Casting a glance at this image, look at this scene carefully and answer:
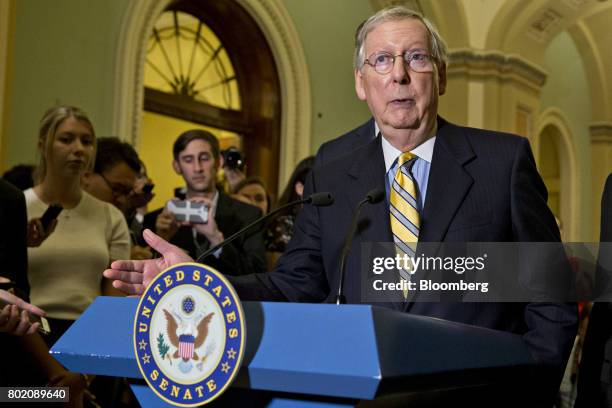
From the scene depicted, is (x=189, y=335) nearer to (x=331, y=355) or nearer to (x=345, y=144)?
(x=331, y=355)

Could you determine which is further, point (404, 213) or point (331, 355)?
point (404, 213)

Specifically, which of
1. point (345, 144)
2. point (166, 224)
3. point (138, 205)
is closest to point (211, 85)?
point (138, 205)

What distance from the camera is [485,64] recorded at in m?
10.4

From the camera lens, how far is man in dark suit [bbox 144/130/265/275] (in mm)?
3795

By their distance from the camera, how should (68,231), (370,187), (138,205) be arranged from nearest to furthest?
1. (370,187)
2. (68,231)
3. (138,205)

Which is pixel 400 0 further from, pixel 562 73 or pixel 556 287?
pixel 556 287

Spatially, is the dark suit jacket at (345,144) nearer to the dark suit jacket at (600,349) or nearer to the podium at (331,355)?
the dark suit jacket at (600,349)

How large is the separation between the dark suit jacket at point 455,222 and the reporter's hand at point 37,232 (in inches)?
55.5

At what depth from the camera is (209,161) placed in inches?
162

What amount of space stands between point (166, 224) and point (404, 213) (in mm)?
2066

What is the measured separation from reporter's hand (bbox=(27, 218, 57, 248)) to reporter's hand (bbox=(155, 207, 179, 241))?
66 cm

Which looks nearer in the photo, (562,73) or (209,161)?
(209,161)

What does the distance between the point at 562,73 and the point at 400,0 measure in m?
5.04

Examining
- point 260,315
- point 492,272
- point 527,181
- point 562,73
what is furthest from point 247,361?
point 562,73
